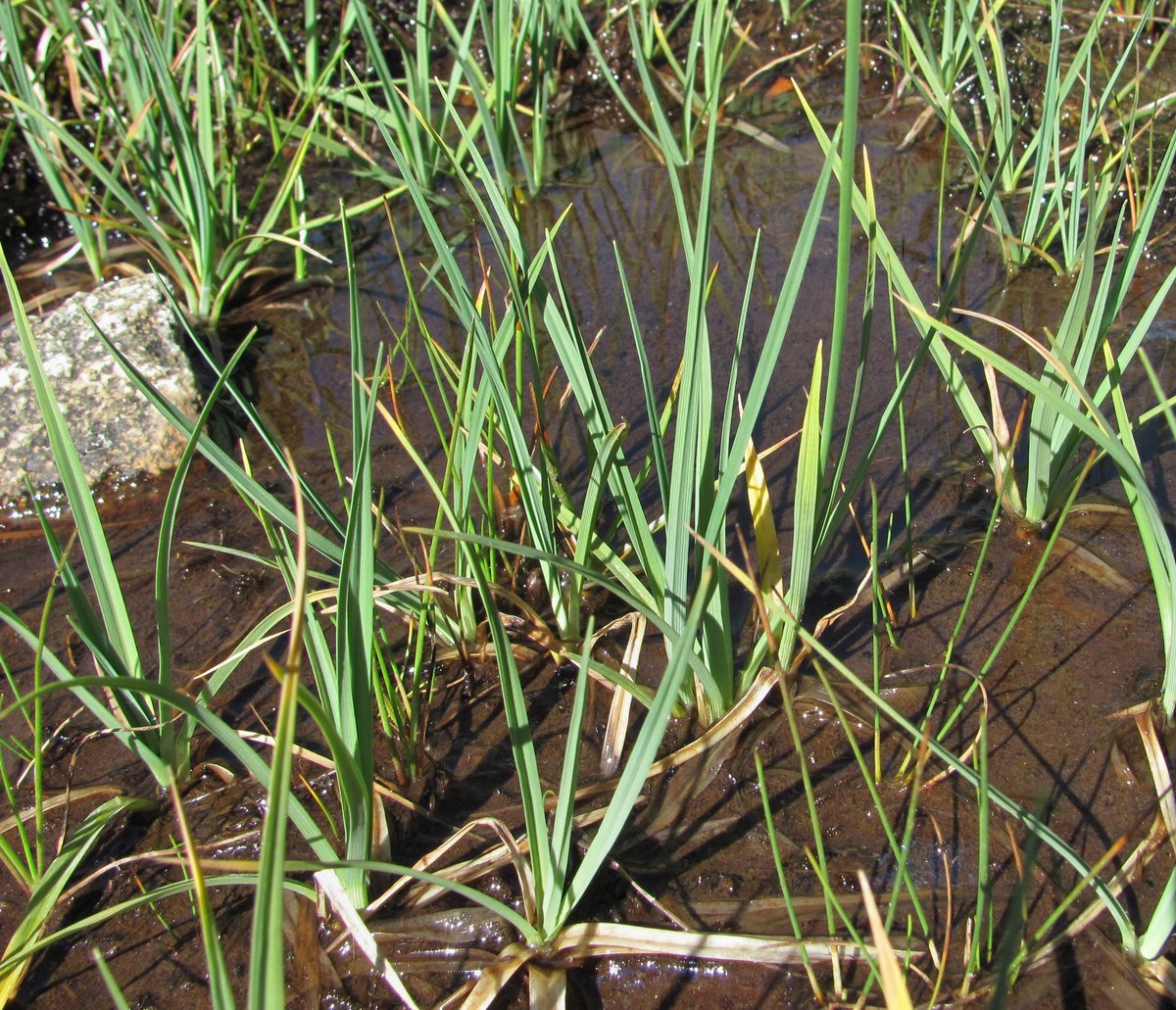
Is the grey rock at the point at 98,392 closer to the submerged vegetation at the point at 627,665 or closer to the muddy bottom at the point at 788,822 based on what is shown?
the submerged vegetation at the point at 627,665

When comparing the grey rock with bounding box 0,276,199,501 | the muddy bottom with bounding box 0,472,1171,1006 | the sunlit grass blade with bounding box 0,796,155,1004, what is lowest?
the muddy bottom with bounding box 0,472,1171,1006

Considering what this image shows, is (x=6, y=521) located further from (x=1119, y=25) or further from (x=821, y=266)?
(x=1119, y=25)

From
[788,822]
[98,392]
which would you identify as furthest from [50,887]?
[98,392]

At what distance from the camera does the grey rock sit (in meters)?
2.19

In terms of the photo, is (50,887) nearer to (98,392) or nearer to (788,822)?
(788,822)

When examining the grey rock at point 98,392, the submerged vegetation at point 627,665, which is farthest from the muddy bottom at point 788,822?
the grey rock at point 98,392

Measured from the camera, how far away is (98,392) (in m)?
2.28

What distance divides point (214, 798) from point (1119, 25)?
127 inches

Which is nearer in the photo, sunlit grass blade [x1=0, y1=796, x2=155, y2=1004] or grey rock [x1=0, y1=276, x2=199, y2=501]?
sunlit grass blade [x1=0, y1=796, x2=155, y2=1004]

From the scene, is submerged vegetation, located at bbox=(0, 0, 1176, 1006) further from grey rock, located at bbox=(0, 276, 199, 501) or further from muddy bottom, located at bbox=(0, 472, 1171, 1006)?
grey rock, located at bbox=(0, 276, 199, 501)

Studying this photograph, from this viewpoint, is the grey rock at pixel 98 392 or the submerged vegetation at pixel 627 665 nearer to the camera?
the submerged vegetation at pixel 627 665

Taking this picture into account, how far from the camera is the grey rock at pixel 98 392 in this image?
219cm

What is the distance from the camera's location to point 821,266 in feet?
8.23

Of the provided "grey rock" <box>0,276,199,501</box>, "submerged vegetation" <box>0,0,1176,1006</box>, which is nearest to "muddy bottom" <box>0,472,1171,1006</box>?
"submerged vegetation" <box>0,0,1176,1006</box>
